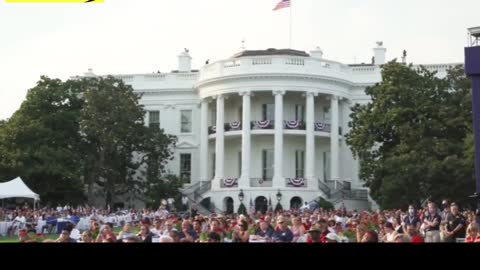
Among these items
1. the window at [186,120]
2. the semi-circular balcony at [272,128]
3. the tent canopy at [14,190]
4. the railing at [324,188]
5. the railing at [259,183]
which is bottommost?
the tent canopy at [14,190]

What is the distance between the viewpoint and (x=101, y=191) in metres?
38.7

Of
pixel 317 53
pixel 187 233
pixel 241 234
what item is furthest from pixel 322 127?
pixel 241 234

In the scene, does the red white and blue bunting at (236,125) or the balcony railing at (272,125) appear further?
the red white and blue bunting at (236,125)

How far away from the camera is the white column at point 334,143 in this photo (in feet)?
129

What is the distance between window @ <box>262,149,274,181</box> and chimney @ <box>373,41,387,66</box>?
8.58m

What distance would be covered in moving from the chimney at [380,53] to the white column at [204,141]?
401 inches

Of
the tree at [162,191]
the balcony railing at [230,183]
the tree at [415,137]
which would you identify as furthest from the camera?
the balcony railing at [230,183]

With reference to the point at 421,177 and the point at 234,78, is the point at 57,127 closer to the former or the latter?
the point at 234,78

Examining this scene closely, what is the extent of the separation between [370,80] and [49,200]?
1769cm

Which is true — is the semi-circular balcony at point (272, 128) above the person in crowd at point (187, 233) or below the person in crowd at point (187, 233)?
above

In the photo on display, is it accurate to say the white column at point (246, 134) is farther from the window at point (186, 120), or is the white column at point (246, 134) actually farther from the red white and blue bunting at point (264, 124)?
the window at point (186, 120)

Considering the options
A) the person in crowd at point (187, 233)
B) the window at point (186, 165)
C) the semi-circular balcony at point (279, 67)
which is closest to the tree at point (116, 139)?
the window at point (186, 165)

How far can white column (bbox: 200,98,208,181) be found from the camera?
135 ft

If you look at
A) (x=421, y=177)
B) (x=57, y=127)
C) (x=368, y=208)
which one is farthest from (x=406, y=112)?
(x=57, y=127)
